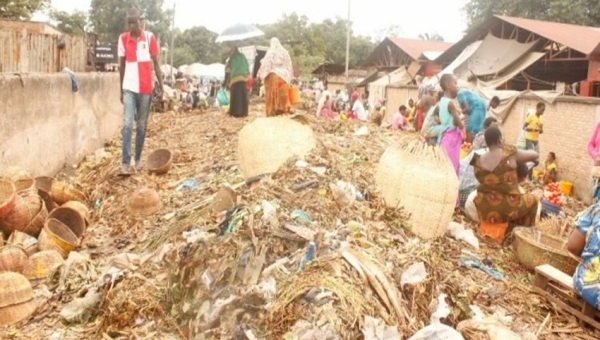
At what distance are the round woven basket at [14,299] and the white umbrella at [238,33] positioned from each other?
8.31 m

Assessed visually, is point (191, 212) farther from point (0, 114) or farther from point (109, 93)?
point (109, 93)

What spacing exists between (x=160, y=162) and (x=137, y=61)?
1.25 metres

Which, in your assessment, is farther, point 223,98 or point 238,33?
point 223,98

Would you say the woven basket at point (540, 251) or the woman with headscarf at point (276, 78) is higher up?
the woman with headscarf at point (276, 78)

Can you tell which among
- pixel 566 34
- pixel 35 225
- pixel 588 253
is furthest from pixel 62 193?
pixel 566 34

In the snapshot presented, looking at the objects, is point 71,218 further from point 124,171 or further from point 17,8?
point 17,8

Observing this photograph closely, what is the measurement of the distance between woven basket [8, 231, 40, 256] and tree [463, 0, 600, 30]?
25476 mm

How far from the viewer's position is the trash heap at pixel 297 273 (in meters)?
2.76

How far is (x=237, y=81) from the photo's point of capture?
10.7 m

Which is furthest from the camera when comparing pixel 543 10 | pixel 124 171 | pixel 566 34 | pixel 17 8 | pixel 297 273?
pixel 543 10

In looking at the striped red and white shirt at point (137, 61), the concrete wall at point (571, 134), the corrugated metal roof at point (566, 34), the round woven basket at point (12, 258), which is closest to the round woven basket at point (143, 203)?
the round woven basket at point (12, 258)

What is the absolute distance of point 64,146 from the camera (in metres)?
7.05

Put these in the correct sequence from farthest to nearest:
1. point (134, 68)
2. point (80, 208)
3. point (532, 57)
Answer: point (532, 57), point (134, 68), point (80, 208)

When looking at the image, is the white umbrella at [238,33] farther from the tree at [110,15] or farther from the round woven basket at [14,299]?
the tree at [110,15]
